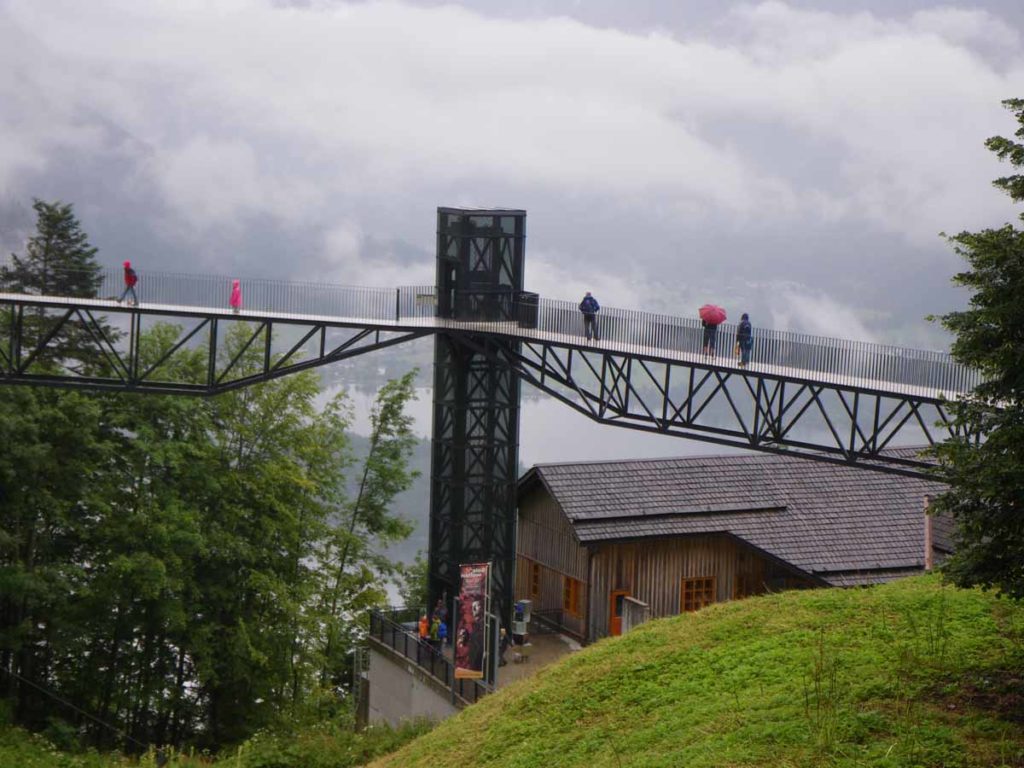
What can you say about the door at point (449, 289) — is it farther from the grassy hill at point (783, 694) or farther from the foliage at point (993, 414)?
the foliage at point (993, 414)

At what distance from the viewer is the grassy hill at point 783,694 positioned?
1293cm

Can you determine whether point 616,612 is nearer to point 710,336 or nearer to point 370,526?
point 710,336

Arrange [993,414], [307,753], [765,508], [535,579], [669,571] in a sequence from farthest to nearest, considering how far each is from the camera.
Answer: [535,579]
[765,508]
[669,571]
[307,753]
[993,414]

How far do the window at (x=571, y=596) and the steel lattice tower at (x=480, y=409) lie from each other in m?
1.54

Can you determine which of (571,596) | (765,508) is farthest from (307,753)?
(765,508)

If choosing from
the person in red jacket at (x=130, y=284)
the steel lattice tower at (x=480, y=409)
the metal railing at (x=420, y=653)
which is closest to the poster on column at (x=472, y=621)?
the metal railing at (x=420, y=653)

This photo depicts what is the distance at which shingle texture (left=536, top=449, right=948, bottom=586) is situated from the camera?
31578 mm

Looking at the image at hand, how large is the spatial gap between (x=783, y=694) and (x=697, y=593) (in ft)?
58.1

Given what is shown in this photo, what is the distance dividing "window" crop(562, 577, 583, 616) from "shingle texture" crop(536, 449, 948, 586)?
7.59ft

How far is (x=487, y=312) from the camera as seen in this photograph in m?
32.9

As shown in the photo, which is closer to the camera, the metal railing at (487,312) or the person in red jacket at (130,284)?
the metal railing at (487,312)

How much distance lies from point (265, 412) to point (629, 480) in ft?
48.3

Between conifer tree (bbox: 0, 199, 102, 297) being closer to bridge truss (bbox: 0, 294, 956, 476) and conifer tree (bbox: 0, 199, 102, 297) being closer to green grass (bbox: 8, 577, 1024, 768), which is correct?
bridge truss (bbox: 0, 294, 956, 476)

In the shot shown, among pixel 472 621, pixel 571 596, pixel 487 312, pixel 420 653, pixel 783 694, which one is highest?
pixel 487 312
